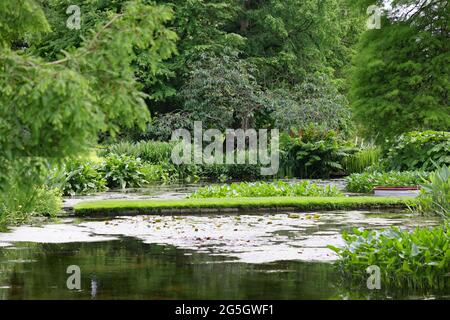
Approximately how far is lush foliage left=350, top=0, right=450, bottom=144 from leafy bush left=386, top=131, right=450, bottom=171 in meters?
0.39

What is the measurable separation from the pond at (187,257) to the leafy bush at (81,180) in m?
5.83

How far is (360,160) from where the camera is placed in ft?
94.8

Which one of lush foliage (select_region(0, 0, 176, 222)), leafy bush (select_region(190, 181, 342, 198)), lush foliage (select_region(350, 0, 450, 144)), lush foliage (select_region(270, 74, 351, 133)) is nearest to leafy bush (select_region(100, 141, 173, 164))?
lush foliage (select_region(270, 74, 351, 133))

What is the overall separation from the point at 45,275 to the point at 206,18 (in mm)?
28348

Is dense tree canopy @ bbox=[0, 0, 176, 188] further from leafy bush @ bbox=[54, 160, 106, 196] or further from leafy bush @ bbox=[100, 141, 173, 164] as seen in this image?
leafy bush @ bbox=[100, 141, 173, 164]

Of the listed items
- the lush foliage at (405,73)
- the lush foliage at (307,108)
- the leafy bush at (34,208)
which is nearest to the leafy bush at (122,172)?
the lush foliage at (405,73)

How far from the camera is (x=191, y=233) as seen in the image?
41.8 ft

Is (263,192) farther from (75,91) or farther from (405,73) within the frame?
(75,91)

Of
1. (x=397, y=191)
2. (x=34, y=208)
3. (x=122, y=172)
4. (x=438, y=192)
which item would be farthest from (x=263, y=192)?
(x=122, y=172)

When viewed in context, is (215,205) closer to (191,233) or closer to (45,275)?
(191,233)

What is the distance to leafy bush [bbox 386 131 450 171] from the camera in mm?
22391

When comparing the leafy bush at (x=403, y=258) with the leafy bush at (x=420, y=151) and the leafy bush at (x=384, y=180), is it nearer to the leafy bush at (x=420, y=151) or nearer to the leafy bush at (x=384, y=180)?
the leafy bush at (x=384, y=180)

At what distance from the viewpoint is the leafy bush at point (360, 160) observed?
94.0ft
